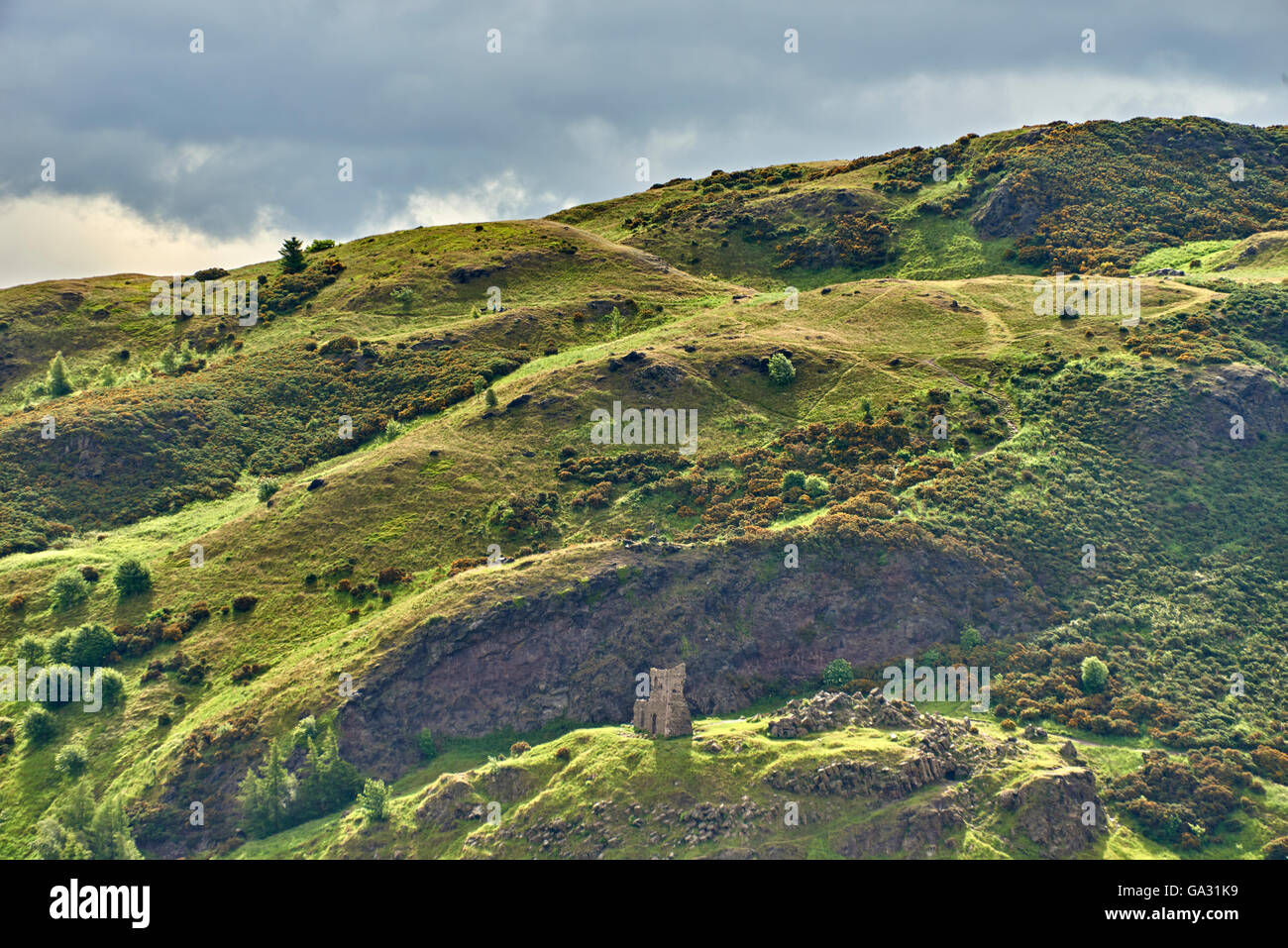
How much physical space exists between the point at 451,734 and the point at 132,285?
415 ft

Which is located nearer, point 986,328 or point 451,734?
point 451,734

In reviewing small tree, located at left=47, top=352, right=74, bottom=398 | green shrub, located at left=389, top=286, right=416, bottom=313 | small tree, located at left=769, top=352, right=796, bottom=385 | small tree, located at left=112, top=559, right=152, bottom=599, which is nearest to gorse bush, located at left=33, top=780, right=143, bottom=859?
small tree, located at left=112, top=559, right=152, bottom=599

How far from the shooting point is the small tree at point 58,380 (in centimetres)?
12681

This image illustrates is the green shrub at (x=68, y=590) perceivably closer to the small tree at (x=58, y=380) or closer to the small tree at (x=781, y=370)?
the small tree at (x=58, y=380)

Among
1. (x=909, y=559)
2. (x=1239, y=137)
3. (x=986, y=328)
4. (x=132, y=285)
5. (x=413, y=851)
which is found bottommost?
(x=413, y=851)

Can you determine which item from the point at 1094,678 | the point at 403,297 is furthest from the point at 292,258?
the point at 1094,678

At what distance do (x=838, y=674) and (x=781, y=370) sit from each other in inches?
1775

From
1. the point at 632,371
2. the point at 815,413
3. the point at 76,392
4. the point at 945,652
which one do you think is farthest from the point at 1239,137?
the point at 76,392

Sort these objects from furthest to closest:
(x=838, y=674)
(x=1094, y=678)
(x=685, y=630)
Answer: (x=685, y=630)
(x=838, y=674)
(x=1094, y=678)

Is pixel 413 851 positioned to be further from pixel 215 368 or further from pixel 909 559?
pixel 215 368

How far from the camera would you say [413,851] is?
62031 millimetres

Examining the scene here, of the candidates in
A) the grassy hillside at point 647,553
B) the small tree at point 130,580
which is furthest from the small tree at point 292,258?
the small tree at point 130,580

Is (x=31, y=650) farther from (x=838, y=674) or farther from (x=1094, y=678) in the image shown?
(x=1094, y=678)

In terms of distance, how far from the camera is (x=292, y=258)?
16062cm
